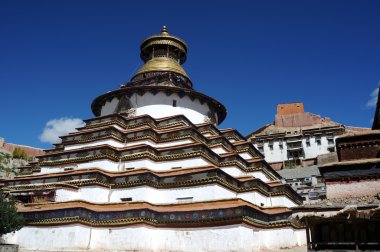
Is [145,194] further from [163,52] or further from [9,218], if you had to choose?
[163,52]

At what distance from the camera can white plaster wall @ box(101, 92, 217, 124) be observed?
2472cm

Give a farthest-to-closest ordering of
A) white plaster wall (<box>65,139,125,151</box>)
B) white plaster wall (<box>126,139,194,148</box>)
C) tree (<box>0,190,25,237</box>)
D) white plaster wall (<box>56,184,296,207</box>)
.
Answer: white plaster wall (<box>65,139,125,151</box>) → white plaster wall (<box>126,139,194,148</box>) → white plaster wall (<box>56,184,296,207</box>) → tree (<box>0,190,25,237</box>)

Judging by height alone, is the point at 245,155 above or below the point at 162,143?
below

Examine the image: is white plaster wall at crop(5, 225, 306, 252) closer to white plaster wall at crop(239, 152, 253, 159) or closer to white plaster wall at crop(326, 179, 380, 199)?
white plaster wall at crop(326, 179, 380, 199)

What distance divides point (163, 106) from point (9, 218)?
12.2m

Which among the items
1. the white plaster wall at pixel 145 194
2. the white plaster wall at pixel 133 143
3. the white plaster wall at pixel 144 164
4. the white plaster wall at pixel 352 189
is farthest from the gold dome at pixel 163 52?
the white plaster wall at pixel 352 189

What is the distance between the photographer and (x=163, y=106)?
2494 centimetres

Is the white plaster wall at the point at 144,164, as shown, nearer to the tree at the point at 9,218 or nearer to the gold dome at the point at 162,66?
the tree at the point at 9,218

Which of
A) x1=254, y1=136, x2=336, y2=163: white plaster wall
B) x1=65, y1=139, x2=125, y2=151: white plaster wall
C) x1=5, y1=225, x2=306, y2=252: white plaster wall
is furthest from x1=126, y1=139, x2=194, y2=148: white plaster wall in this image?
x1=254, y1=136, x2=336, y2=163: white plaster wall

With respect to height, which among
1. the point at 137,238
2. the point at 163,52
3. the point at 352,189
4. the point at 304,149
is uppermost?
the point at 163,52

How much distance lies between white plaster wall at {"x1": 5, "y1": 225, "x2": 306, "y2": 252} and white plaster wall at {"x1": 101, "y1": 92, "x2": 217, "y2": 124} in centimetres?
983

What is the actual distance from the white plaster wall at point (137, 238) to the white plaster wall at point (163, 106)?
983 cm

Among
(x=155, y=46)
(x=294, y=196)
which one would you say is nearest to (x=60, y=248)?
(x=294, y=196)

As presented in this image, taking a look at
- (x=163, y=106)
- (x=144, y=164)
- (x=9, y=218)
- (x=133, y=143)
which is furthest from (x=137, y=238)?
(x=163, y=106)
